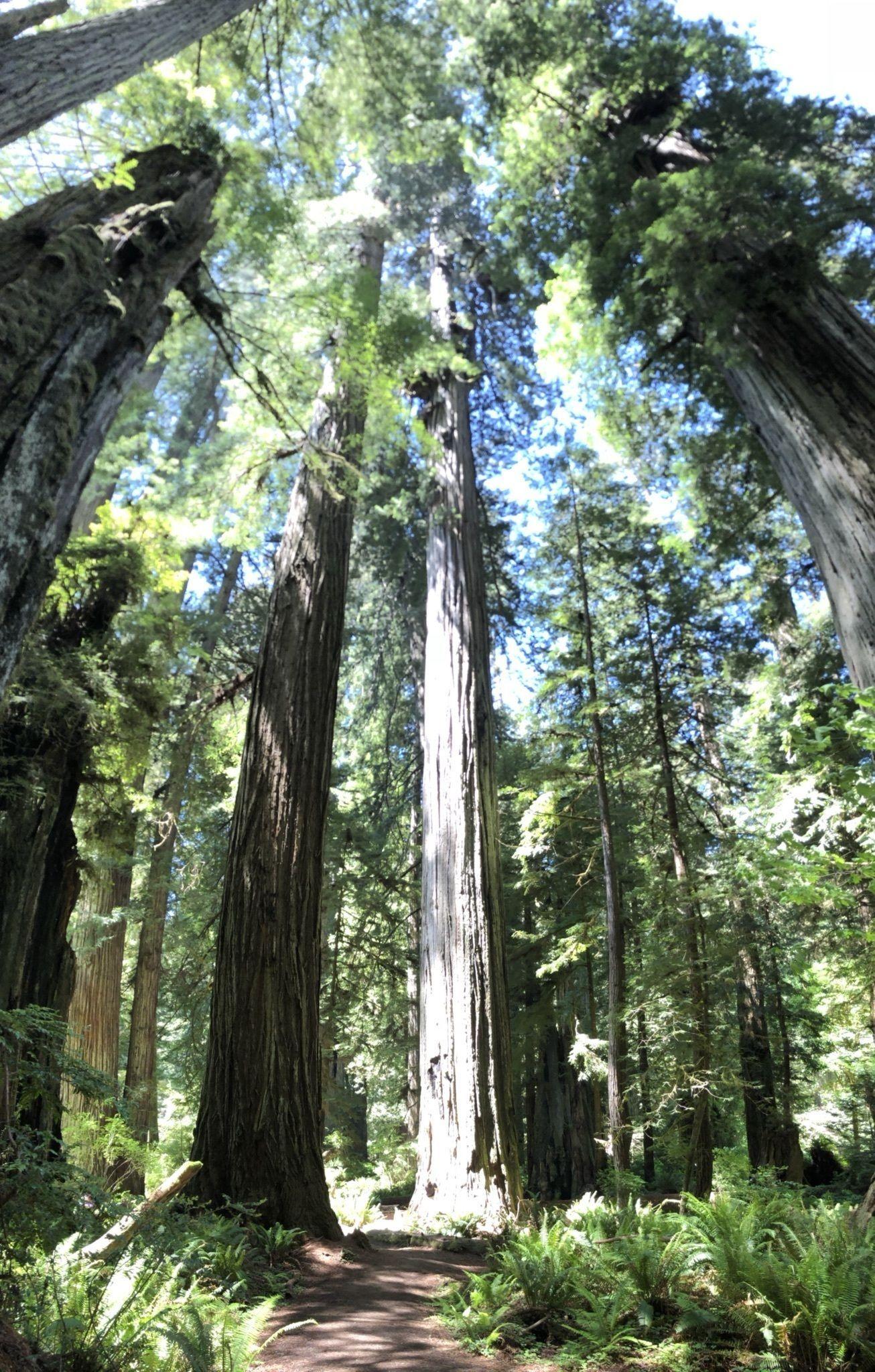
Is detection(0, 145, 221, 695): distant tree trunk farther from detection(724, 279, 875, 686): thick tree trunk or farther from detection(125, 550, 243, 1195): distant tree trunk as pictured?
detection(125, 550, 243, 1195): distant tree trunk

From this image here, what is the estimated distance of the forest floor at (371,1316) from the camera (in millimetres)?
3082

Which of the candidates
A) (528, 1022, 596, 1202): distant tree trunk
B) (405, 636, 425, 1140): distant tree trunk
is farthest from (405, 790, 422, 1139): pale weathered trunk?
(528, 1022, 596, 1202): distant tree trunk

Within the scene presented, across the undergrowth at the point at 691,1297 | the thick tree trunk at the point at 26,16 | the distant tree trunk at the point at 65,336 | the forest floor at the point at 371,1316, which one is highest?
the thick tree trunk at the point at 26,16

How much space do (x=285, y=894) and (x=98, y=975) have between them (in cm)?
497

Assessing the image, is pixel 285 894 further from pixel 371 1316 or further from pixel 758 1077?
pixel 758 1077

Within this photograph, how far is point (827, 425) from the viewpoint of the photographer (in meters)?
5.68

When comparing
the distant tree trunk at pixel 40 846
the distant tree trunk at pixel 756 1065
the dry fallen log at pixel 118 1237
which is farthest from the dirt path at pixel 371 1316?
the distant tree trunk at pixel 756 1065

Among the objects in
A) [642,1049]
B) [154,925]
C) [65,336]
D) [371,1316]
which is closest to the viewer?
[65,336]

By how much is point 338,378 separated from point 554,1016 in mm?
10896

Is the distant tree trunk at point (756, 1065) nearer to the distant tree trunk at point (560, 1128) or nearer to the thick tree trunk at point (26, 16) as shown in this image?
the distant tree trunk at point (560, 1128)

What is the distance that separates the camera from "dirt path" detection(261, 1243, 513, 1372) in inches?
121

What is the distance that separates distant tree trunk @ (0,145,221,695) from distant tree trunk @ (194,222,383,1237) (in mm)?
2069

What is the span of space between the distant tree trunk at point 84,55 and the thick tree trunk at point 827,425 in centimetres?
457

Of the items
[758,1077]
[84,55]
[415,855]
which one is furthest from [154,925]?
[758,1077]
